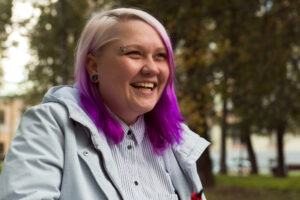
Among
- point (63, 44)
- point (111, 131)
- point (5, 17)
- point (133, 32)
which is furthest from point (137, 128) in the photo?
point (63, 44)

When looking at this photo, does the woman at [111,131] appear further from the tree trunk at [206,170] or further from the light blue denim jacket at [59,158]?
the tree trunk at [206,170]

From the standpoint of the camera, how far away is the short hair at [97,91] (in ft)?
6.68

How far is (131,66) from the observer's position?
2008mm

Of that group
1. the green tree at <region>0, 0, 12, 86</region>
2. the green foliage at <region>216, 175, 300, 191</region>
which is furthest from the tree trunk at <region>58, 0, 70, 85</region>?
the green foliage at <region>216, 175, 300, 191</region>

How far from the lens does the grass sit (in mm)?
12734

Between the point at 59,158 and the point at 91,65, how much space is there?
1.71 ft

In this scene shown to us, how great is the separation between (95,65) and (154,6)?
573 centimetres

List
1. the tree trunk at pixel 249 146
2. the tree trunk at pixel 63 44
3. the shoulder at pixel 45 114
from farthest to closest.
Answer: the tree trunk at pixel 249 146 < the tree trunk at pixel 63 44 < the shoulder at pixel 45 114

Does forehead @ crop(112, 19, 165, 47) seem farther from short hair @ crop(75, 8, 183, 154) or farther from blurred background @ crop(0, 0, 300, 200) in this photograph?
blurred background @ crop(0, 0, 300, 200)

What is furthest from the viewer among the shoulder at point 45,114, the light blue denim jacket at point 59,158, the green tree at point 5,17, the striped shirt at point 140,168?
the green tree at point 5,17

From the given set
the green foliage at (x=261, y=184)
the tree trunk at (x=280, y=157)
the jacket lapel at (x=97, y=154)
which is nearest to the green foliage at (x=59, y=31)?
the green foliage at (x=261, y=184)

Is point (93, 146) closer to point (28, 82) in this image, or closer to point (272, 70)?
point (272, 70)

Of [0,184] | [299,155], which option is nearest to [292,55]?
[0,184]

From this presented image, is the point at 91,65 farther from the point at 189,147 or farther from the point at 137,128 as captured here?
the point at 189,147
